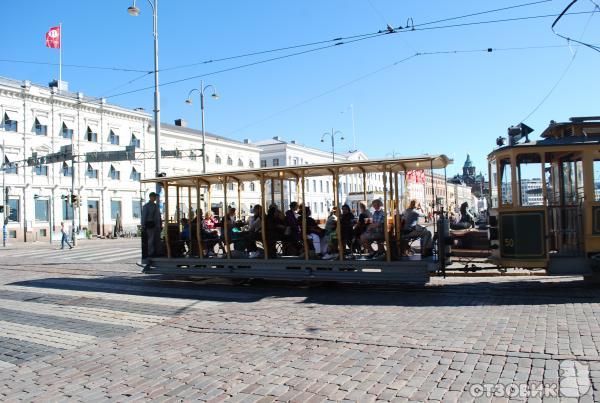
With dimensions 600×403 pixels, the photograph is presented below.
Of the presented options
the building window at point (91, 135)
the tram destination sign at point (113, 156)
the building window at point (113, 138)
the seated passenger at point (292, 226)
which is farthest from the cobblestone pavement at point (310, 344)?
the building window at point (113, 138)

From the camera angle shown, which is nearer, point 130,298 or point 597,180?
point 597,180

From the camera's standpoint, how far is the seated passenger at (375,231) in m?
10.5

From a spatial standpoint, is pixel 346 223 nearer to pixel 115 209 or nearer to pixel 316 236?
pixel 316 236

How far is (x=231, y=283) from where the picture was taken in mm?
12102

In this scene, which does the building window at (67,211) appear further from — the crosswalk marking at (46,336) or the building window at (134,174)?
the crosswalk marking at (46,336)

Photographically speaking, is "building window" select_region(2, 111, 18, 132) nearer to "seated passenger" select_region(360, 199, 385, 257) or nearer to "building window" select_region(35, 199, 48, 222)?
"building window" select_region(35, 199, 48, 222)

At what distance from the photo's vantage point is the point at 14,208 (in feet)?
144

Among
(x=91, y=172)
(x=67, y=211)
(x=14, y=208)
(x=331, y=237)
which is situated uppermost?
(x=91, y=172)

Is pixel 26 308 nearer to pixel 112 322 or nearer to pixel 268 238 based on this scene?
pixel 112 322

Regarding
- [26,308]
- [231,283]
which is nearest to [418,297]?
[231,283]

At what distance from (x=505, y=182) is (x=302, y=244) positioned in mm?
4507

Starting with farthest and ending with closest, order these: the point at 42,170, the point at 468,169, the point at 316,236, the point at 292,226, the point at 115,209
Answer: the point at 468,169
the point at 115,209
the point at 42,170
the point at 292,226
the point at 316,236

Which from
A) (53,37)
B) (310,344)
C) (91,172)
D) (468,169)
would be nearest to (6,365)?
(310,344)

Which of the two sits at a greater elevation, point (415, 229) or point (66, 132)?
point (66, 132)
